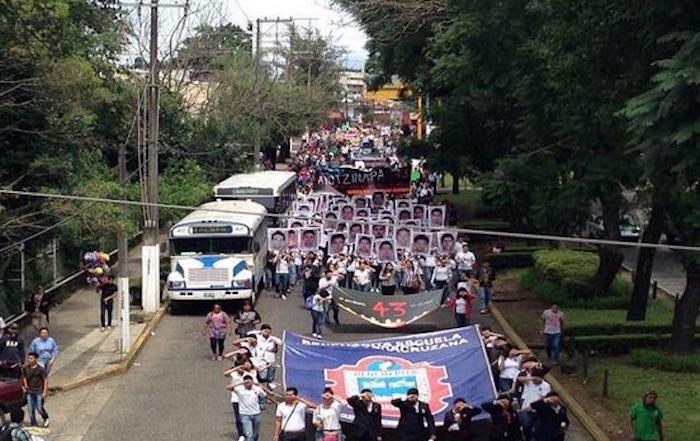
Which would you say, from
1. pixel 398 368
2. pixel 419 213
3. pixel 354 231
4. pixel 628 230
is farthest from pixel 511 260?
pixel 398 368

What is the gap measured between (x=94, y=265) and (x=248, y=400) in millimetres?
18063

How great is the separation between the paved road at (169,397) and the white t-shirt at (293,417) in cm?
253

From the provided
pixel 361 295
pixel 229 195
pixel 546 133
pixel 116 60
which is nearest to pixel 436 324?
pixel 361 295

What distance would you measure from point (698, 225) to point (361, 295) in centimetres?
1212

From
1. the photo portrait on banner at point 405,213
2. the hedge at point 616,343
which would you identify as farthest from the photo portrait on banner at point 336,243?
the hedge at point 616,343

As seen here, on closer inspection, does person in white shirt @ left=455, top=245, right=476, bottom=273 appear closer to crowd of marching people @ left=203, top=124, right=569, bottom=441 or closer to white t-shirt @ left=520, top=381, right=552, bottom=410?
crowd of marching people @ left=203, top=124, right=569, bottom=441

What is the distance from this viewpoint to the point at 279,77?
79.2 m

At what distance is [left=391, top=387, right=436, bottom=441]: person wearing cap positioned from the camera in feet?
54.2

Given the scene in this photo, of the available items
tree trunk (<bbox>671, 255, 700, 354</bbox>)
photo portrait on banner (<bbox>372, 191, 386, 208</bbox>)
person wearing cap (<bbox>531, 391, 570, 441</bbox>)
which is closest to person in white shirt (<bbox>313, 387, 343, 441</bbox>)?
person wearing cap (<bbox>531, 391, 570, 441</bbox>)

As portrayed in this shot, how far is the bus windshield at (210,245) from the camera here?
3100 cm

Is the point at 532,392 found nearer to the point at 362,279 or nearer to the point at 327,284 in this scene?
the point at 327,284

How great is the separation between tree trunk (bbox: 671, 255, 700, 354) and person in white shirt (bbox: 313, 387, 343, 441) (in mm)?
10635

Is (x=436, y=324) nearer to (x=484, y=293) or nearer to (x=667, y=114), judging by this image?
(x=484, y=293)

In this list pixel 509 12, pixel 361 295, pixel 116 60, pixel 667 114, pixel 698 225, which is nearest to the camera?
pixel 667 114
